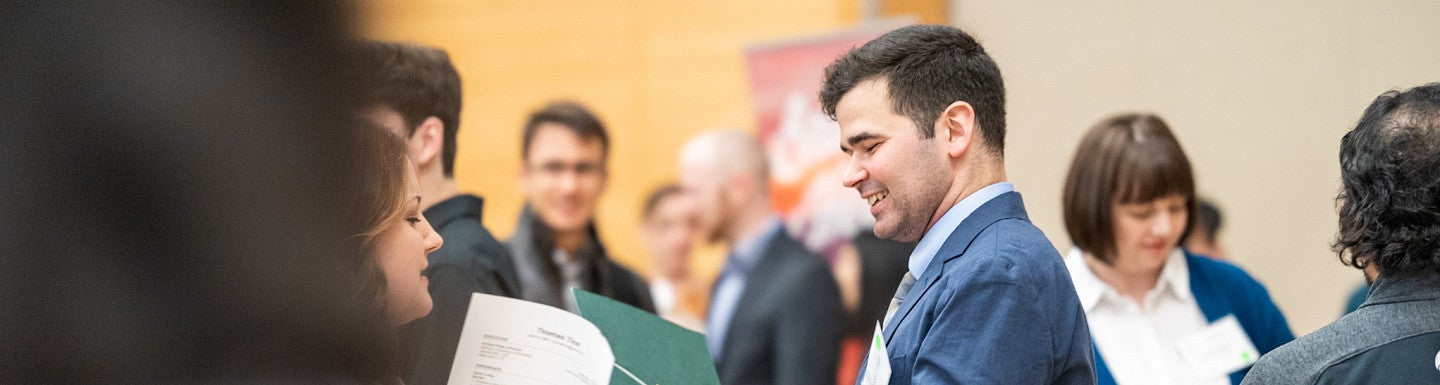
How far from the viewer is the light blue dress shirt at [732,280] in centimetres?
429

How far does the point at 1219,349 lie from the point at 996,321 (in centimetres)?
119

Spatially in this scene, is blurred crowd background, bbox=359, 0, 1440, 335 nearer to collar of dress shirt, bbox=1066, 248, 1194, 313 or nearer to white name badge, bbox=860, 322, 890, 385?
collar of dress shirt, bbox=1066, 248, 1194, 313

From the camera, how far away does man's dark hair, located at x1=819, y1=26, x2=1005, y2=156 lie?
1719mm

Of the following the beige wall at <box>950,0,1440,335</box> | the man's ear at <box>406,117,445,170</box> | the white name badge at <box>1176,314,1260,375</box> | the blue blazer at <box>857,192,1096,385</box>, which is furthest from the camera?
the beige wall at <box>950,0,1440,335</box>

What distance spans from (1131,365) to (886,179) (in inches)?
42.5

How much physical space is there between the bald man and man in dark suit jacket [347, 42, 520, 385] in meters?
1.79

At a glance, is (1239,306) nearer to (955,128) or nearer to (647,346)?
(955,128)

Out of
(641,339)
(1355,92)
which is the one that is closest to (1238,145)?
(1355,92)

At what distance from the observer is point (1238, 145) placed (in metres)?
4.92

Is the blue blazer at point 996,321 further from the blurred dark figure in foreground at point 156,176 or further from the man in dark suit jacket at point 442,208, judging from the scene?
the blurred dark figure in foreground at point 156,176

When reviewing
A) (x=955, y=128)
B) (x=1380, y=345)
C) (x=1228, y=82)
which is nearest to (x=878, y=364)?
(x=955, y=128)

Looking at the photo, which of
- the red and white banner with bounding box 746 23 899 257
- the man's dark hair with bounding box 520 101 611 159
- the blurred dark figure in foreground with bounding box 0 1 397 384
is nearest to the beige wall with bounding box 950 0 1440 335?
the red and white banner with bounding box 746 23 899 257

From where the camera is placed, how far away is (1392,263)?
1.59 metres

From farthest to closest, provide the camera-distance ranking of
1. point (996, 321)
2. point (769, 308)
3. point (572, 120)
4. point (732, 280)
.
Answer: point (732, 280) → point (572, 120) → point (769, 308) → point (996, 321)
